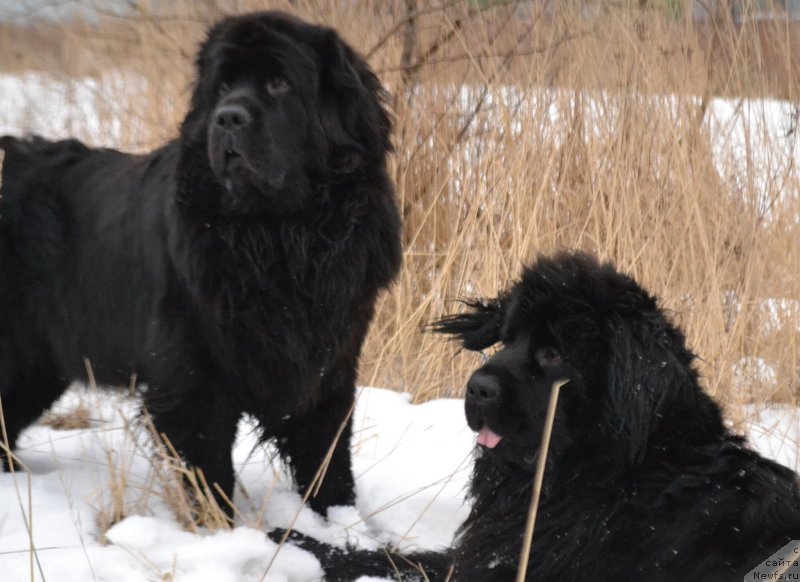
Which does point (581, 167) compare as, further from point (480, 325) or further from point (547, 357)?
point (547, 357)

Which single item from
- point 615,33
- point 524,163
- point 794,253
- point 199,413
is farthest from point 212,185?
point 794,253

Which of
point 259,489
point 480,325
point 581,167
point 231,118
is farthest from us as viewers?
point 581,167

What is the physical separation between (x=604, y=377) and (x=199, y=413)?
55.0 inches

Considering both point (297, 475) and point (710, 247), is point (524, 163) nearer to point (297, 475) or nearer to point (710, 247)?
point (710, 247)

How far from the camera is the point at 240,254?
328 cm

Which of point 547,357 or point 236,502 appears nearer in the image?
point 547,357

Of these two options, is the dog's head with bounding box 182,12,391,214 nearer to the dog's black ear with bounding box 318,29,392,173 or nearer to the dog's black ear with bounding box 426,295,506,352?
the dog's black ear with bounding box 318,29,392,173

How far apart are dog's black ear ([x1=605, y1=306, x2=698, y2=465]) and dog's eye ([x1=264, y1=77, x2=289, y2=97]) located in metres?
1.45

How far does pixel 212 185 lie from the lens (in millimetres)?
3236

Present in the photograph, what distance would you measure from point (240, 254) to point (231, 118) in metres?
0.48

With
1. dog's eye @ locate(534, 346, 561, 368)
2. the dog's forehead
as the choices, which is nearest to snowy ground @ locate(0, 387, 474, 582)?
dog's eye @ locate(534, 346, 561, 368)

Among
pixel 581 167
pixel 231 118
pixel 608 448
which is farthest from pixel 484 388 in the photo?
pixel 581 167

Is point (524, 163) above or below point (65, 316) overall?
above

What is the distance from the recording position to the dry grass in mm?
→ 4902
